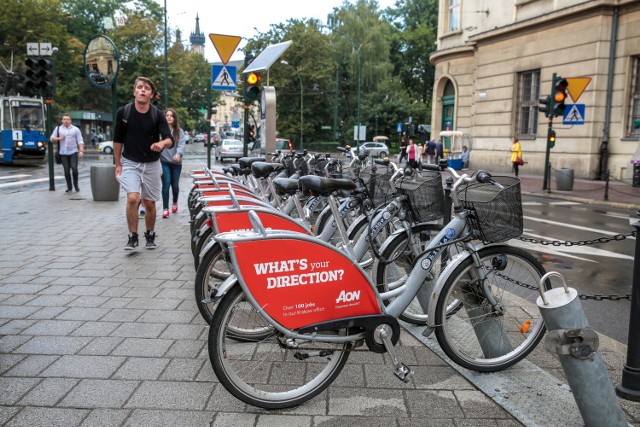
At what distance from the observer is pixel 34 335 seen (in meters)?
3.87

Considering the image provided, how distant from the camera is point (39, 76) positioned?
555 inches

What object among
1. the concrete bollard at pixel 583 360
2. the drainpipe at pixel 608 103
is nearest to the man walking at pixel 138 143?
the concrete bollard at pixel 583 360

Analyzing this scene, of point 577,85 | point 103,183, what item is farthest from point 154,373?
point 577,85

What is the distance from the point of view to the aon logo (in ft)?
9.48

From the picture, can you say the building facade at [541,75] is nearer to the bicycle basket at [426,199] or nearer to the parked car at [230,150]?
the parked car at [230,150]

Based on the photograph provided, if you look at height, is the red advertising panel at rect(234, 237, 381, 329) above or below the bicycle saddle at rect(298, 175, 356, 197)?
below

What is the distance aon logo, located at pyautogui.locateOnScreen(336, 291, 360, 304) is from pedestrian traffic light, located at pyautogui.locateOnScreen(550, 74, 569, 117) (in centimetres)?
1499

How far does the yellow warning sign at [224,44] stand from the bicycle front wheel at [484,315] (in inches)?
341

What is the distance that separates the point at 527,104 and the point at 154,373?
79.2ft

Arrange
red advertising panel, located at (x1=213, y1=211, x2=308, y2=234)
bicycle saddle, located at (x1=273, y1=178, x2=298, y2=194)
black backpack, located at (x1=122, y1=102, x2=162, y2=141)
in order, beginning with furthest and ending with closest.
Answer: black backpack, located at (x1=122, y1=102, x2=162, y2=141)
bicycle saddle, located at (x1=273, y1=178, x2=298, y2=194)
red advertising panel, located at (x1=213, y1=211, x2=308, y2=234)

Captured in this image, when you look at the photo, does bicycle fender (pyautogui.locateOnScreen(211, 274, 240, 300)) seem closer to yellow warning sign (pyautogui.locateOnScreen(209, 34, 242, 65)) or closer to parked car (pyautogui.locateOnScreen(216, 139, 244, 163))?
yellow warning sign (pyautogui.locateOnScreen(209, 34, 242, 65))

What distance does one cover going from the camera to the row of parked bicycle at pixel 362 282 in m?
2.74

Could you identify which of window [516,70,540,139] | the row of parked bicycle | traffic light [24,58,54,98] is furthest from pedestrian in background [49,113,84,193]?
window [516,70,540,139]

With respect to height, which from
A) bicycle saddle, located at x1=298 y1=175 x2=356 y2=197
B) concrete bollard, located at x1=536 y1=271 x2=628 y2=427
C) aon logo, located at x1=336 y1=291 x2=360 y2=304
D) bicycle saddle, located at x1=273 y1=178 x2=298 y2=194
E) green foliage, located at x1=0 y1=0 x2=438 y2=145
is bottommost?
concrete bollard, located at x1=536 y1=271 x2=628 y2=427
